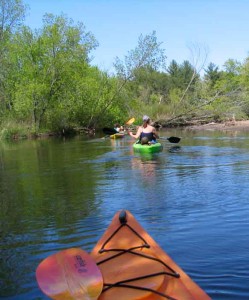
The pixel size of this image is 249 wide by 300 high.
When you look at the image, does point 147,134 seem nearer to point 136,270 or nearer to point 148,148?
point 148,148

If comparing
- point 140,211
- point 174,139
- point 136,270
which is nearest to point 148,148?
point 174,139

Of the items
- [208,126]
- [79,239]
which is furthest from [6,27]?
[79,239]

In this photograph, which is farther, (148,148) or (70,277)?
(148,148)

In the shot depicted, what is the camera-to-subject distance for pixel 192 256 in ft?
16.1

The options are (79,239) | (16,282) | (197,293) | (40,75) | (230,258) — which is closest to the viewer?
(197,293)

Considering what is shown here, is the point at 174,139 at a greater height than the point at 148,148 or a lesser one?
greater

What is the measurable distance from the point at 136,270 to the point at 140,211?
356 centimetres

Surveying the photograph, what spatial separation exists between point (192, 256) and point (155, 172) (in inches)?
250

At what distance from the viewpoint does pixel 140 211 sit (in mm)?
7121

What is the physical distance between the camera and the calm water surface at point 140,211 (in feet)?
15.2

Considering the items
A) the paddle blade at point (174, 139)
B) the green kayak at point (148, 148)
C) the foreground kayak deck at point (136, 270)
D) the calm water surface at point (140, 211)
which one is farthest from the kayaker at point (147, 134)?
the foreground kayak deck at point (136, 270)

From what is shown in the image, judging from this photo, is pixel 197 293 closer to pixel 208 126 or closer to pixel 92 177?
pixel 92 177

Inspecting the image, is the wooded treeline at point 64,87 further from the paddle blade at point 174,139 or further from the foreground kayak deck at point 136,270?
the foreground kayak deck at point 136,270

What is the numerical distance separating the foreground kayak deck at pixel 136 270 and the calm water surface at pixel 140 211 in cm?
72
